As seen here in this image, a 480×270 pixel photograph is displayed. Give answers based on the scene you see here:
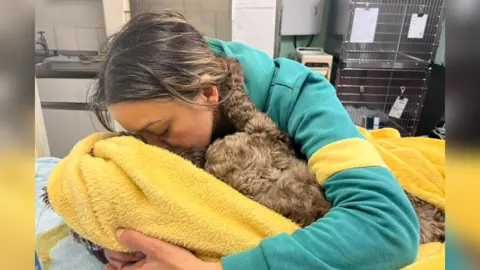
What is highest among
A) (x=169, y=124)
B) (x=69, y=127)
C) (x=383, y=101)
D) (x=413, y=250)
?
(x=169, y=124)

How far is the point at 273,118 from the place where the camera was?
68cm

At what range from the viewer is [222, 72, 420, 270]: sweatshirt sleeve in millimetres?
465

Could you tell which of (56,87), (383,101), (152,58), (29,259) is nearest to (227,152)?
(152,58)

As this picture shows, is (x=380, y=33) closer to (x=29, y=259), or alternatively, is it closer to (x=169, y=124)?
(x=169, y=124)

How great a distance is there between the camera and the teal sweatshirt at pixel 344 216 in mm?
466

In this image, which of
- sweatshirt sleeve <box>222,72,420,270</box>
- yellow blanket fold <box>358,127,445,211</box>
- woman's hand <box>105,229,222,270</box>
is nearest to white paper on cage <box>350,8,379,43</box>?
yellow blanket fold <box>358,127,445,211</box>

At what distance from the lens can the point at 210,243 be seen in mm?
501

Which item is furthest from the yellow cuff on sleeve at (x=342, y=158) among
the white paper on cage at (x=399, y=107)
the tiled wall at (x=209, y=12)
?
the white paper on cage at (x=399, y=107)

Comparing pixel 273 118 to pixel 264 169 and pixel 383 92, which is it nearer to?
pixel 264 169

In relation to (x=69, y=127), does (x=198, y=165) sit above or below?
above

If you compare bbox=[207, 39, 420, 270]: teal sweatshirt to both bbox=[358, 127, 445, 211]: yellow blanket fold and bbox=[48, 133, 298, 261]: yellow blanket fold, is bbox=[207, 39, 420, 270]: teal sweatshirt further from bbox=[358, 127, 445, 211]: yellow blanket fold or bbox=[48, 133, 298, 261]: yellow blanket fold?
bbox=[358, 127, 445, 211]: yellow blanket fold

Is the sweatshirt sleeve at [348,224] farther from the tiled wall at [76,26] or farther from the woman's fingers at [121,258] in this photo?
the tiled wall at [76,26]

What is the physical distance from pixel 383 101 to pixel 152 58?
6.59ft

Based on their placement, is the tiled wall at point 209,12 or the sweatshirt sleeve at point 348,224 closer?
the sweatshirt sleeve at point 348,224
